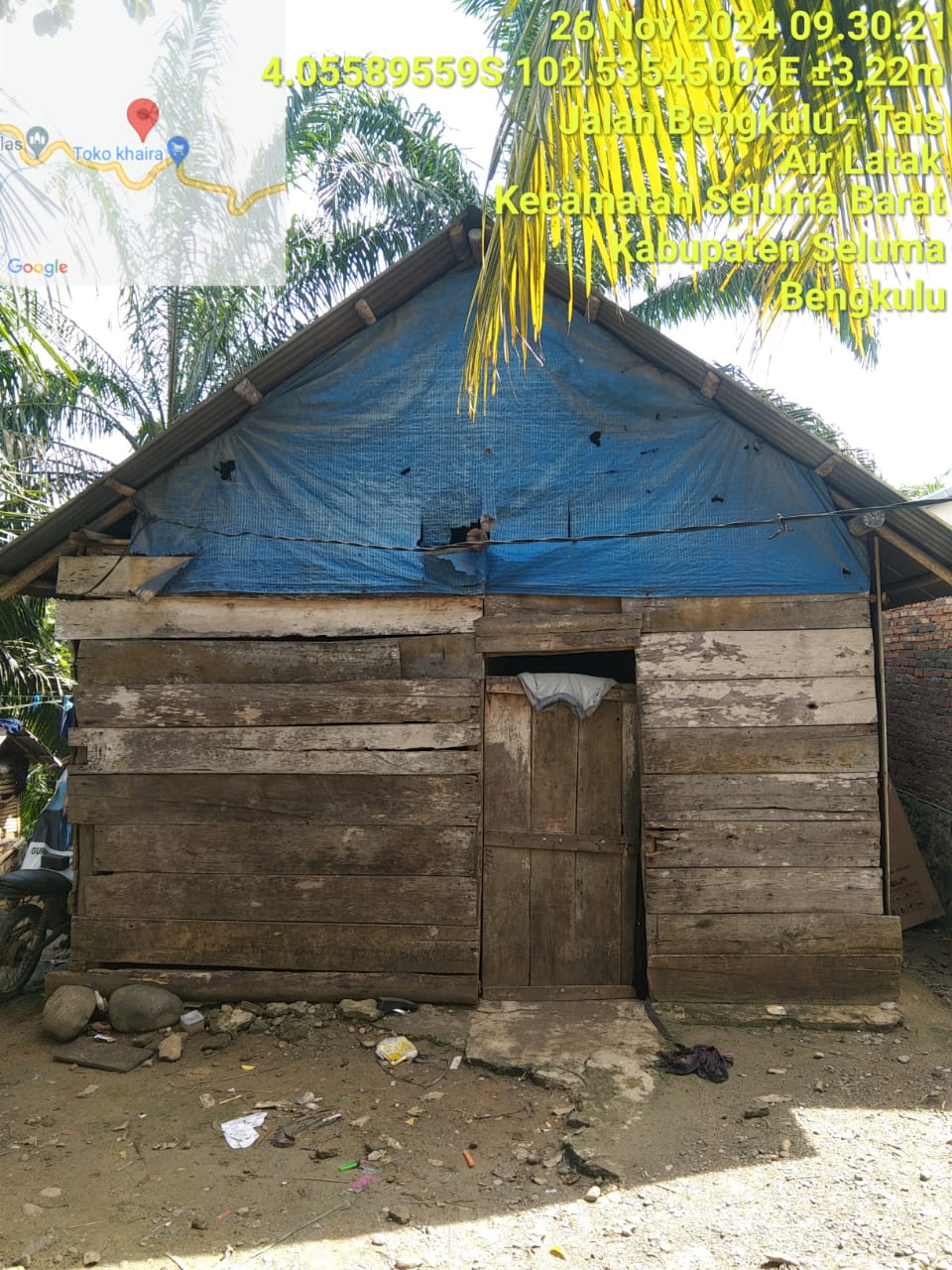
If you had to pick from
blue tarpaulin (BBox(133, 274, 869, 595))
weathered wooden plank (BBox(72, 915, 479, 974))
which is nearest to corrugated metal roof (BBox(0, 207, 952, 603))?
blue tarpaulin (BBox(133, 274, 869, 595))

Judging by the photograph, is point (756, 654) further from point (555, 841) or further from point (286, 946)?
point (286, 946)

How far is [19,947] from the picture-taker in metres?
6.32

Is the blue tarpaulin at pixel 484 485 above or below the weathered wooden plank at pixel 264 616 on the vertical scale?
above

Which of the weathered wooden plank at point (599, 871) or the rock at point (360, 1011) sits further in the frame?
the weathered wooden plank at point (599, 871)

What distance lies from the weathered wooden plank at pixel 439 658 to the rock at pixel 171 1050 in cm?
266

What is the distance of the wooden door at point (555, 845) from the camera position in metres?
5.92

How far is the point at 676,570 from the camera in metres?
5.69

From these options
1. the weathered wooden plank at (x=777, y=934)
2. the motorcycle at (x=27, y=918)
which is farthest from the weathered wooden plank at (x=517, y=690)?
the motorcycle at (x=27, y=918)

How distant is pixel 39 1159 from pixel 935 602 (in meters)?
8.50

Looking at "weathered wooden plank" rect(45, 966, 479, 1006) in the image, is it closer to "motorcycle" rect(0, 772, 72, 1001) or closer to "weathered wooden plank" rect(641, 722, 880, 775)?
"motorcycle" rect(0, 772, 72, 1001)

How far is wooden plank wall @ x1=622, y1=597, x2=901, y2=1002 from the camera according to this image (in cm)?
552

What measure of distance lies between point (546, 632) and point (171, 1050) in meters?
3.48

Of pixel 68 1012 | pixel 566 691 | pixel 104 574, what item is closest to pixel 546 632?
pixel 566 691

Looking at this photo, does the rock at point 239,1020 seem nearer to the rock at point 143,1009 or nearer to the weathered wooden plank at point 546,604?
the rock at point 143,1009
